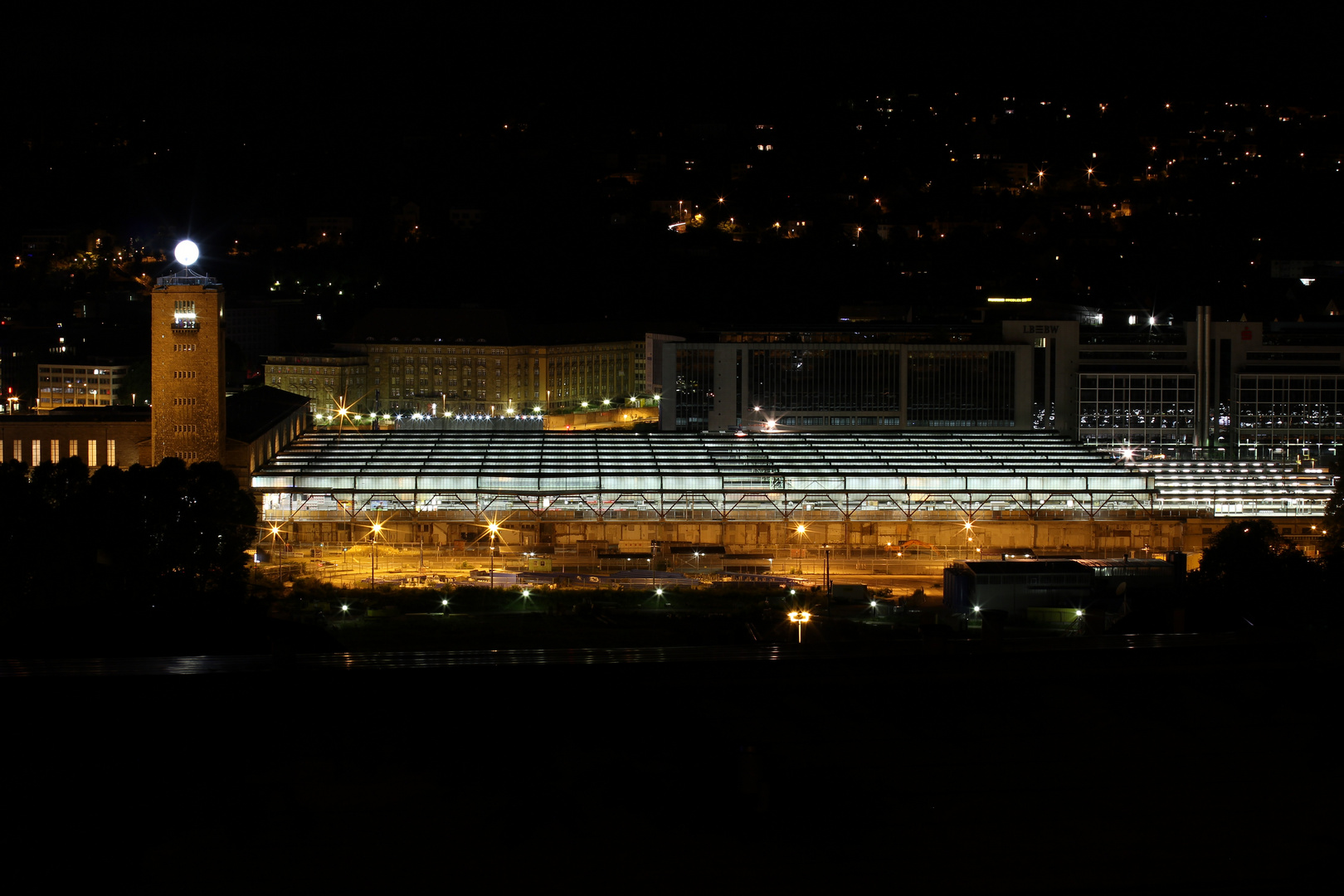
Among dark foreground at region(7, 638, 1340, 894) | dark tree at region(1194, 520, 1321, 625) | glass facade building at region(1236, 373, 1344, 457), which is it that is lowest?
dark foreground at region(7, 638, 1340, 894)

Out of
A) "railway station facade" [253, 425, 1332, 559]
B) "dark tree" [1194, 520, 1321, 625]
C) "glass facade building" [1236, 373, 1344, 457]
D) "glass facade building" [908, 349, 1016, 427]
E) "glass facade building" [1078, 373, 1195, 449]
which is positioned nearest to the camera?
"dark tree" [1194, 520, 1321, 625]

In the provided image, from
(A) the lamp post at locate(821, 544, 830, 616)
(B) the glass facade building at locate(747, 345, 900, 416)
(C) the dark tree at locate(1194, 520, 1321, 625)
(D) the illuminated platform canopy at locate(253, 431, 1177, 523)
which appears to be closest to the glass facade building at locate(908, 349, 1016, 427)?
(B) the glass facade building at locate(747, 345, 900, 416)

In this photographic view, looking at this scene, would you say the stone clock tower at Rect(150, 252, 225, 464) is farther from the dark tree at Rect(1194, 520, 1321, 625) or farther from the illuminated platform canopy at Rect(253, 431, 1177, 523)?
the dark tree at Rect(1194, 520, 1321, 625)

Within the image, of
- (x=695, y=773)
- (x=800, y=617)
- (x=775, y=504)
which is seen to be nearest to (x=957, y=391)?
(x=775, y=504)

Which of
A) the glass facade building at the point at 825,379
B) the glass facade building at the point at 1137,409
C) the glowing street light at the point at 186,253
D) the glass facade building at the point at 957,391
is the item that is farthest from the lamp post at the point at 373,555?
the glass facade building at the point at 1137,409

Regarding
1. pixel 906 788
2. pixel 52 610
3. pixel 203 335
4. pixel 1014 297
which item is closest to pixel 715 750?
pixel 906 788

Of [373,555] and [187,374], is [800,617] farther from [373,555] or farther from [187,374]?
[187,374]
